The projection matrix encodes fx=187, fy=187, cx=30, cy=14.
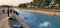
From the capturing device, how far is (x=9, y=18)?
5.20 metres

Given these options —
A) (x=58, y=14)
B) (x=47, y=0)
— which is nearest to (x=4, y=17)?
(x=47, y=0)

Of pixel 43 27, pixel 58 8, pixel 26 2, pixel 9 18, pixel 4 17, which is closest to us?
pixel 26 2

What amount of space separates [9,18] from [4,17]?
1.31 ft

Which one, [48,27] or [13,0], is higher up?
[13,0]

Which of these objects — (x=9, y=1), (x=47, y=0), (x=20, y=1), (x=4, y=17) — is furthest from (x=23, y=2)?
(x=47, y=0)

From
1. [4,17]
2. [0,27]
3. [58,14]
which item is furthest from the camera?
[58,14]

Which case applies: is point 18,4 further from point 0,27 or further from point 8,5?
point 0,27

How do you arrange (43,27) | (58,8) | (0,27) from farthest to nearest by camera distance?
(58,8), (43,27), (0,27)

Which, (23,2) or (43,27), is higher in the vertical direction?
(23,2)

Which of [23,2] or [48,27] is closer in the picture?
[23,2]

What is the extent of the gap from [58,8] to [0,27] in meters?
3.33

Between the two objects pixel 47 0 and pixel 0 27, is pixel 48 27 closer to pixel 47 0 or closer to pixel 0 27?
pixel 0 27

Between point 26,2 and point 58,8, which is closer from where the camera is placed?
point 26,2

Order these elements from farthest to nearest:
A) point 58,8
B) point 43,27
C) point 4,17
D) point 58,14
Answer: point 58,14
point 58,8
point 4,17
point 43,27
